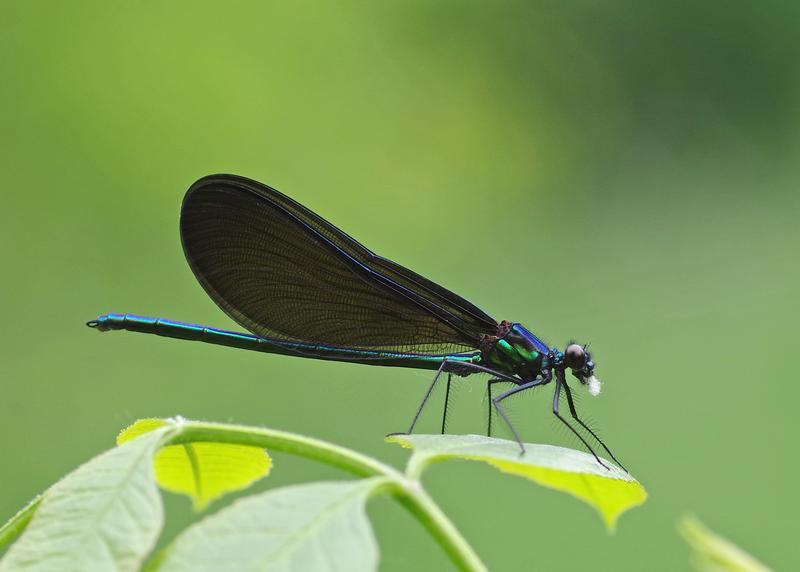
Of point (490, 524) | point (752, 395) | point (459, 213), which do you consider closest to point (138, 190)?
point (459, 213)

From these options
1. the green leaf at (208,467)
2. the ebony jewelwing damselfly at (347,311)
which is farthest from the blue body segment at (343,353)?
the green leaf at (208,467)

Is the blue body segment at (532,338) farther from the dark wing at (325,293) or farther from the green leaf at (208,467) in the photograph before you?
the green leaf at (208,467)

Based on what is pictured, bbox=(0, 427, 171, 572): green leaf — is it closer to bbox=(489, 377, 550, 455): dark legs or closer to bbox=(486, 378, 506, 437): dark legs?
bbox=(489, 377, 550, 455): dark legs

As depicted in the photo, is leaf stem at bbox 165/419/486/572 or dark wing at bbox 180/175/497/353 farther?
dark wing at bbox 180/175/497/353

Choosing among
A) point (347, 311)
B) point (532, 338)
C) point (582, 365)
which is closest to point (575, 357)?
point (582, 365)

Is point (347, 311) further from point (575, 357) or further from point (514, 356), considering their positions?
point (575, 357)

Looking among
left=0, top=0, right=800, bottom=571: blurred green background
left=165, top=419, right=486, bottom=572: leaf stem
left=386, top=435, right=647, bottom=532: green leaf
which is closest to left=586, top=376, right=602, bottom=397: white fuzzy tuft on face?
left=386, top=435, right=647, bottom=532: green leaf
